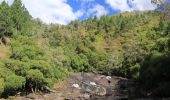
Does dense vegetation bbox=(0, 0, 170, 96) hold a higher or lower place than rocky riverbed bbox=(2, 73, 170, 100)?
higher

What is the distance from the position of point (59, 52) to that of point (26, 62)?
38.8 m

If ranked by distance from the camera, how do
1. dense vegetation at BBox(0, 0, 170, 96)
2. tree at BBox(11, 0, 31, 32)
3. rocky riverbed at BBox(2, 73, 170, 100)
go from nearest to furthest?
dense vegetation at BBox(0, 0, 170, 96), rocky riverbed at BBox(2, 73, 170, 100), tree at BBox(11, 0, 31, 32)

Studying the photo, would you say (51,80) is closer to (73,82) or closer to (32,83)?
(32,83)

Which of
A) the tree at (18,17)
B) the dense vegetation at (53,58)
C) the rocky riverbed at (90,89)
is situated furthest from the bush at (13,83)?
the tree at (18,17)

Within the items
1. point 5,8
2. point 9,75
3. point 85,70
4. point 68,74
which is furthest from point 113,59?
point 9,75

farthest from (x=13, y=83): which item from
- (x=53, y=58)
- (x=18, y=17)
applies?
(x=18, y=17)

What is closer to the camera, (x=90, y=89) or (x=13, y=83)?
(x=13, y=83)

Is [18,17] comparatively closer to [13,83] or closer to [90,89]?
[90,89]

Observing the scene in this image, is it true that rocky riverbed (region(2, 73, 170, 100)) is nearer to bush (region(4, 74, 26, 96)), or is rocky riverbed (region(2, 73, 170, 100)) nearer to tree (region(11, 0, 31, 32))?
bush (region(4, 74, 26, 96))

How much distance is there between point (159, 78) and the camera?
3381 inches

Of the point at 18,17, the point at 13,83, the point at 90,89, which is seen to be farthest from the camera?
the point at 18,17

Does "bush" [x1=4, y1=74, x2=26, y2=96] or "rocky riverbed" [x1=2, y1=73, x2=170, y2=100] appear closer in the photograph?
"bush" [x1=4, y1=74, x2=26, y2=96]

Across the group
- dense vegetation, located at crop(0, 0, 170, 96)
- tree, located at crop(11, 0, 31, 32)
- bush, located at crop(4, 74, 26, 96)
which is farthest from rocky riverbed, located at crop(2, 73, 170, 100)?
tree, located at crop(11, 0, 31, 32)

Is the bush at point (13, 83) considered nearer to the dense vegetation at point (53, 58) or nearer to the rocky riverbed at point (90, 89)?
the dense vegetation at point (53, 58)
